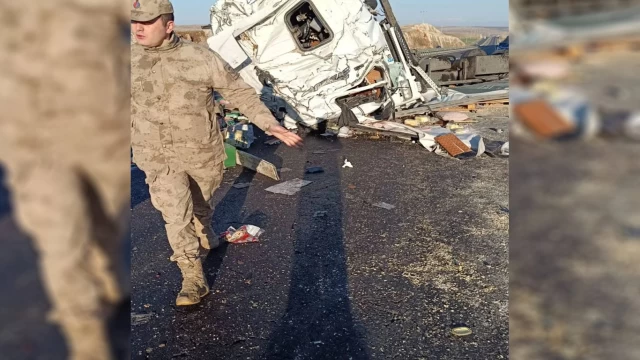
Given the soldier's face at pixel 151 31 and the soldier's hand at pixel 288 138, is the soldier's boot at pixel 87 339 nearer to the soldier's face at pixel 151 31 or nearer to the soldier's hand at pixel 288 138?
the soldier's hand at pixel 288 138

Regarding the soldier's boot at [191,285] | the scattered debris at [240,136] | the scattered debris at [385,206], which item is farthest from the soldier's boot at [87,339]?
the scattered debris at [240,136]

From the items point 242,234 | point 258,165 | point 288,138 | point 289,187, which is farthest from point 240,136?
point 288,138

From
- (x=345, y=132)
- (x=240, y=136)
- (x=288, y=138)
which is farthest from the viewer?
(x=345, y=132)

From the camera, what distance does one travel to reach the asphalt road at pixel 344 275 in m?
2.86

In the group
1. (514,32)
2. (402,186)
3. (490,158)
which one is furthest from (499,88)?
(514,32)

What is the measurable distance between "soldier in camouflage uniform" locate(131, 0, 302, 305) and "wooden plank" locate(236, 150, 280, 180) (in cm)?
254

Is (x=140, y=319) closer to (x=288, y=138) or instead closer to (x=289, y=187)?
(x=288, y=138)

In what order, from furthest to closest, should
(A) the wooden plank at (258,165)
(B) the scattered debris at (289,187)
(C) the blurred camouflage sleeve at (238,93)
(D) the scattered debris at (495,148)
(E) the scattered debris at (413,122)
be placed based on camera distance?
(E) the scattered debris at (413,122) < (D) the scattered debris at (495,148) < (A) the wooden plank at (258,165) < (B) the scattered debris at (289,187) < (C) the blurred camouflage sleeve at (238,93)

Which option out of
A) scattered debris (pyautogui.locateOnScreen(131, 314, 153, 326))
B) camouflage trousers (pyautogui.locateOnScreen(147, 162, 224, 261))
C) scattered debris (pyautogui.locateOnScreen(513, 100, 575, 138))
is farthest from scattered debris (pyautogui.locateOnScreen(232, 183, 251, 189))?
scattered debris (pyautogui.locateOnScreen(513, 100, 575, 138))

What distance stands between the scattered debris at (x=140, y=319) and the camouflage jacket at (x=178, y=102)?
3.04ft

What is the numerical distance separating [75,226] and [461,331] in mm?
2707

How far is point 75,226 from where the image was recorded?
0.57 m

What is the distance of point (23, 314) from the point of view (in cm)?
58

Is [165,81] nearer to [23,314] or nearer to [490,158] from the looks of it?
[23,314]
